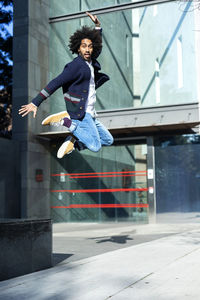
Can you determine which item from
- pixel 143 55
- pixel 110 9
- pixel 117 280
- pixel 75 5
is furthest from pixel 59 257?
pixel 75 5

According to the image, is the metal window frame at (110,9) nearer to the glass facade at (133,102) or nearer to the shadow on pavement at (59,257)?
the glass facade at (133,102)

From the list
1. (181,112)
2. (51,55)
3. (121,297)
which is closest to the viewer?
(121,297)

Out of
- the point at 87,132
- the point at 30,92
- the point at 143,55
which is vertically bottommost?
the point at 87,132

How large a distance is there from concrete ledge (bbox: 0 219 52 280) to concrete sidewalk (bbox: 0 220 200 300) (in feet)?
0.72

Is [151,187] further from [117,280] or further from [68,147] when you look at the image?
[117,280]

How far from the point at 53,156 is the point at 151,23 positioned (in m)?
7.66

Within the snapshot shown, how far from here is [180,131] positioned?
57.3 ft

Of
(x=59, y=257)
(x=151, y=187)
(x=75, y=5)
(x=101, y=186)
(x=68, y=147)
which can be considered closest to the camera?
(x=68, y=147)

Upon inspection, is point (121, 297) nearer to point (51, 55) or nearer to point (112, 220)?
point (112, 220)

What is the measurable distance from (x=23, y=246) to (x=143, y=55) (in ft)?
44.8

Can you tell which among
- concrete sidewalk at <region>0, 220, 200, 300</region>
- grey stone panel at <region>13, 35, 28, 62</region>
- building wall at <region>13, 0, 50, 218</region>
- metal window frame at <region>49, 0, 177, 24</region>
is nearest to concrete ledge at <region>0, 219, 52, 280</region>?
concrete sidewalk at <region>0, 220, 200, 300</region>

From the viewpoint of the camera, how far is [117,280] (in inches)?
198

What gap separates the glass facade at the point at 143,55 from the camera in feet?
54.9

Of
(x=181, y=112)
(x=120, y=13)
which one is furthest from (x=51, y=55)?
(x=181, y=112)
